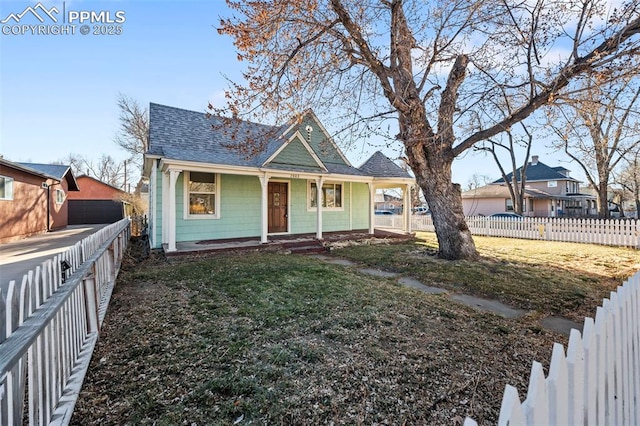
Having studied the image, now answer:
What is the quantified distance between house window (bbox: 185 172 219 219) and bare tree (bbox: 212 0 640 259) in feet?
12.2

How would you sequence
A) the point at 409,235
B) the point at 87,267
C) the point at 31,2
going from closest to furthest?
the point at 87,267
the point at 31,2
the point at 409,235

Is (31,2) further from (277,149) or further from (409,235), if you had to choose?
(409,235)

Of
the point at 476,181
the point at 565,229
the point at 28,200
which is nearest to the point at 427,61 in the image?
the point at 565,229

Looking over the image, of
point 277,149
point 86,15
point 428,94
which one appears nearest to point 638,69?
point 428,94

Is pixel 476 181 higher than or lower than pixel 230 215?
higher

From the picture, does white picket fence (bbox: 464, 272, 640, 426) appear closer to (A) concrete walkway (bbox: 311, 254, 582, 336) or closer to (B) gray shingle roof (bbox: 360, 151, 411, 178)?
(A) concrete walkway (bbox: 311, 254, 582, 336)

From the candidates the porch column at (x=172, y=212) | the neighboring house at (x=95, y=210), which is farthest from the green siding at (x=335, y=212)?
the neighboring house at (x=95, y=210)

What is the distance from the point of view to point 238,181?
418 inches

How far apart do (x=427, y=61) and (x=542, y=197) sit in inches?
1168

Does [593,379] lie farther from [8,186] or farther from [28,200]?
Result: [28,200]

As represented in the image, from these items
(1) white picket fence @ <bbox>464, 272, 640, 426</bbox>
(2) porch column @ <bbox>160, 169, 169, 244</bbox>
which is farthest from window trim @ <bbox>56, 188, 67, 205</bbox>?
(1) white picket fence @ <bbox>464, 272, 640, 426</bbox>

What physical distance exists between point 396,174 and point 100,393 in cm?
1303

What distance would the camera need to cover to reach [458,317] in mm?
4109

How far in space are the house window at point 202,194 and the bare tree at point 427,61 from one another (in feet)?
12.2
